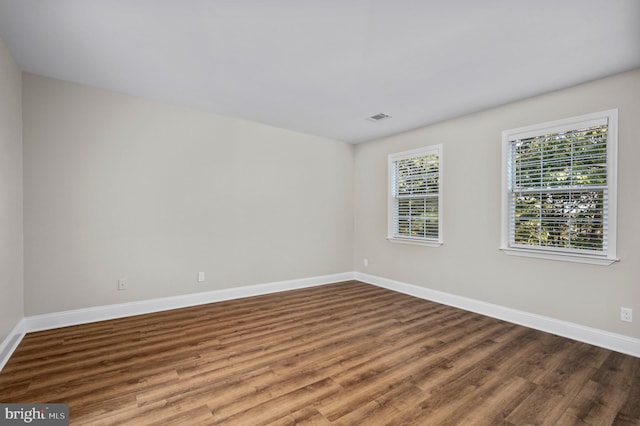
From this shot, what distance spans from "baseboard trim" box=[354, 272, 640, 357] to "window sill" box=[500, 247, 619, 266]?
0.65 meters

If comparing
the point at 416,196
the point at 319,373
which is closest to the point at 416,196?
the point at 416,196

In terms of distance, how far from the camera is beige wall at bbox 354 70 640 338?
271 cm

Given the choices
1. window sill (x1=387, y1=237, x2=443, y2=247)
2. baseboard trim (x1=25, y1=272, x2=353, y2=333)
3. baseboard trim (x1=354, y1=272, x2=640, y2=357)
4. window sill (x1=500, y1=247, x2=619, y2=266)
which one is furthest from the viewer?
window sill (x1=387, y1=237, x2=443, y2=247)

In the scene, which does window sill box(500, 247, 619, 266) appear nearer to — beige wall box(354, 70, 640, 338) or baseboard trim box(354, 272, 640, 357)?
beige wall box(354, 70, 640, 338)

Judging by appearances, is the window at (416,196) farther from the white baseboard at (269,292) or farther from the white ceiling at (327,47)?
the white ceiling at (327,47)

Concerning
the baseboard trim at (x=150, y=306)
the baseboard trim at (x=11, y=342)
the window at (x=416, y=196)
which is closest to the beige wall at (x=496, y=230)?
the window at (x=416, y=196)

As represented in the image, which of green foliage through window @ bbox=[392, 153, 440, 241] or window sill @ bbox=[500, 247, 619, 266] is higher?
green foliage through window @ bbox=[392, 153, 440, 241]

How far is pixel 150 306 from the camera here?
3.60m

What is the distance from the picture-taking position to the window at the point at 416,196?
14.3 ft

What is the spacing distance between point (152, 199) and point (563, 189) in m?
4.68

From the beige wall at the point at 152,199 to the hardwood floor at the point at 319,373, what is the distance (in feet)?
1.92

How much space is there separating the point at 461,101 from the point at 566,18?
4.77ft

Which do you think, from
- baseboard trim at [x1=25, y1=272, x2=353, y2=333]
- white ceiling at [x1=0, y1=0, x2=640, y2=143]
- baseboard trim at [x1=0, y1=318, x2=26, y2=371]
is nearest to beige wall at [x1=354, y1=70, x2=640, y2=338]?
white ceiling at [x1=0, y1=0, x2=640, y2=143]

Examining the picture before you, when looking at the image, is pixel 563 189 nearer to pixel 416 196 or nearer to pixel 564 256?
pixel 564 256
